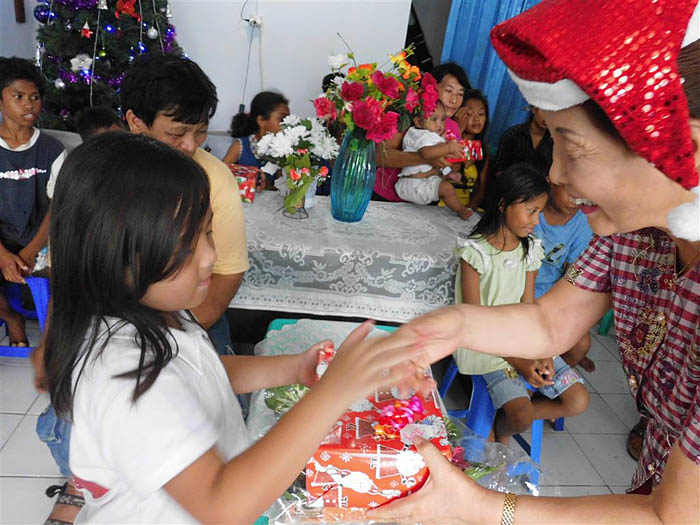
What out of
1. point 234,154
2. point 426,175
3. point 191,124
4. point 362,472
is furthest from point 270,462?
point 234,154

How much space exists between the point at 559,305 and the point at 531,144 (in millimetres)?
2331

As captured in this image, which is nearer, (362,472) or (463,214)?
(362,472)

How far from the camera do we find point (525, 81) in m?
0.80

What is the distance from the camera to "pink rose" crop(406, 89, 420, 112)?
2.19 meters

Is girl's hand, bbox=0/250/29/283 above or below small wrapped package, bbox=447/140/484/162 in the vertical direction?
below

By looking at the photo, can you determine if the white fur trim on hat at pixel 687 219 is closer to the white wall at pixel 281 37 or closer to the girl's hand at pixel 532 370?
the girl's hand at pixel 532 370

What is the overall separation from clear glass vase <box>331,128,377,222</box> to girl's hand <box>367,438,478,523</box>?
60.9 inches

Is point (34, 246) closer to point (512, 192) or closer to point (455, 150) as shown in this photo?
point (455, 150)

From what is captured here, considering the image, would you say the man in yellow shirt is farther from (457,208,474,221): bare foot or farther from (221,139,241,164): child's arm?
(221,139,241,164): child's arm

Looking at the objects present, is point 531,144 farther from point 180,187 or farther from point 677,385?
point 180,187

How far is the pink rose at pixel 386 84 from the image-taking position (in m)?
2.12

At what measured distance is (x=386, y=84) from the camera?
6.98ft

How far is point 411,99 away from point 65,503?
2064mm

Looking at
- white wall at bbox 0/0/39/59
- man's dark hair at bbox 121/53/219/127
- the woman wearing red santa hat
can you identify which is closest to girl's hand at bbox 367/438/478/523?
the woman wearing red santa hat
